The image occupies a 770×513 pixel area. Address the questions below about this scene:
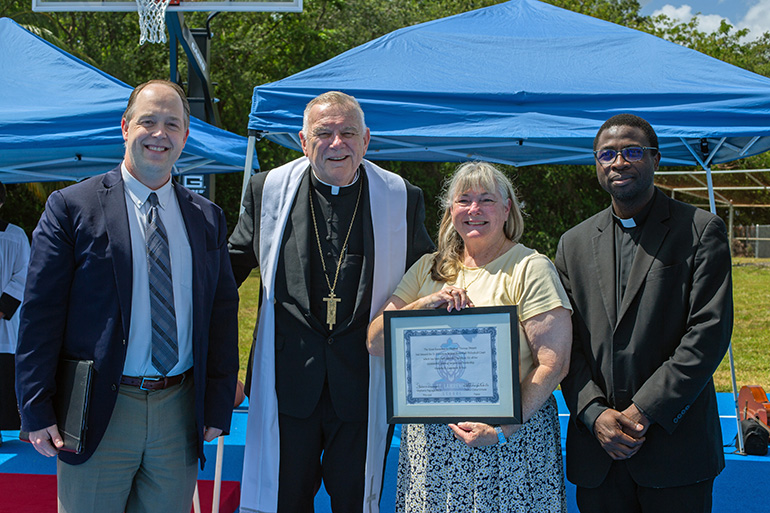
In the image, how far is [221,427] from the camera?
2.49 meters

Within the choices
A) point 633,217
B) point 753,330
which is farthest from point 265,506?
point 753,330

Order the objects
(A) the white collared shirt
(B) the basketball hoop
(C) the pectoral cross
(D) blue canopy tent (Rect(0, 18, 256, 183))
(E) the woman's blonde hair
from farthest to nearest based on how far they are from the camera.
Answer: (B) the basketball hoop → (D) blue canopy tent (Rect(0, 18, 256, 183)) → (C) the pectoral cross → (E) the woman's blonde hair → (A) the white collared shirt

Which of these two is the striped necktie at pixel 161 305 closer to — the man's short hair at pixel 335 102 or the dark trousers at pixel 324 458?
the dark trousers at pixel 324 458

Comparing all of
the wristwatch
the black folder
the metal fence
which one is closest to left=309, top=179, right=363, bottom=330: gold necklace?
the wristwatch

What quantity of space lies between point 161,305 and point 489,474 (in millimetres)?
1366

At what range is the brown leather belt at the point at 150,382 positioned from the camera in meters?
2.25

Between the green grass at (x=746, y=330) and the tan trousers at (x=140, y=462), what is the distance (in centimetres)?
674

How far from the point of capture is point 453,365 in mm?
2387

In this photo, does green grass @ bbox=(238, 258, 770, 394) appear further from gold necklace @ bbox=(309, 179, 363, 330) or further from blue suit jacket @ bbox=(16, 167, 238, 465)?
blue suit jacket @ bbox=(16, 167, 238, 465)

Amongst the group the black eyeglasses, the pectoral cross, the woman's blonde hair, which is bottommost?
the pectoral cross

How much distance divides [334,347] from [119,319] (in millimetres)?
899

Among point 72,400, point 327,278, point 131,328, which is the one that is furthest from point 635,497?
point 72,400

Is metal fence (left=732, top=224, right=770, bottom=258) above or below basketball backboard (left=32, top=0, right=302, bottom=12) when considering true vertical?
below

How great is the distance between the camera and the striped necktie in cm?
226
